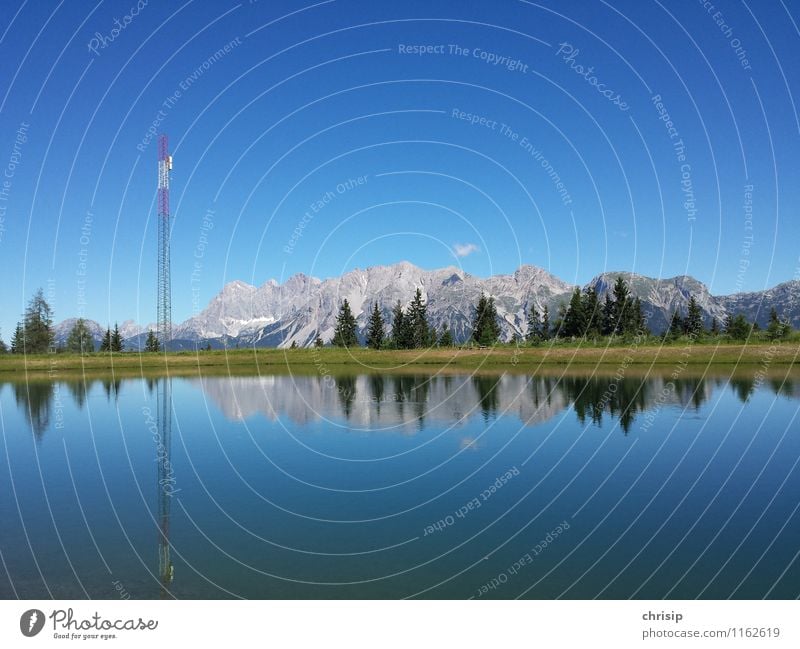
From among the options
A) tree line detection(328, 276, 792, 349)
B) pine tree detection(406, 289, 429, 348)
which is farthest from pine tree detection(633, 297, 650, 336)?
pine tree detection(406, 289, 429, 348)

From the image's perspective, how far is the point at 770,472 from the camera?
2369cm

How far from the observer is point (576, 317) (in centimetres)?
10725

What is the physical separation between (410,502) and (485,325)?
88.3 meters

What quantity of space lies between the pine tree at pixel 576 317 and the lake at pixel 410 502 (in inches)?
2505

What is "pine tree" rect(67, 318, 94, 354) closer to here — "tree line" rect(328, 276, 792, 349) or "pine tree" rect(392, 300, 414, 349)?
"tree line" rect(328, 276, 792, 349)

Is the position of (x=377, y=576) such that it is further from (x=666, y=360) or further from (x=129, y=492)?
(x=666, y=360)

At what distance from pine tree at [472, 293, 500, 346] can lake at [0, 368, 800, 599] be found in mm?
61685

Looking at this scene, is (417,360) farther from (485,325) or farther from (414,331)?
(414,331)

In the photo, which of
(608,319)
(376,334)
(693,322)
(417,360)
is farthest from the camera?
(376,334)

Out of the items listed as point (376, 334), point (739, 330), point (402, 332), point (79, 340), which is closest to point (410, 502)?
point (739, 330)

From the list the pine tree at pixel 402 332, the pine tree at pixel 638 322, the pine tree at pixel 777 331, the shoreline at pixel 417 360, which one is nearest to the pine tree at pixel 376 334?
the pine tree at pixel 402 332

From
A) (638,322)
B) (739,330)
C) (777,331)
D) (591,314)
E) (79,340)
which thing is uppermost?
(591,314)

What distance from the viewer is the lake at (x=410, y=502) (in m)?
14.0

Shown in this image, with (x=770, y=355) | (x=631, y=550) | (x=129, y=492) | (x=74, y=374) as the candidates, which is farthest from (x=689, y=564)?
(x=74, y=374)
